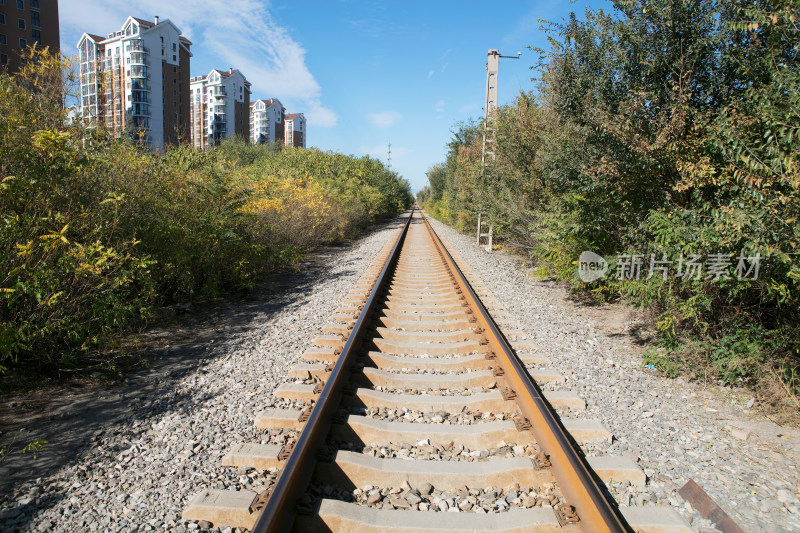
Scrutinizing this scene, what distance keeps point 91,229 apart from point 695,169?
6005 millimetres

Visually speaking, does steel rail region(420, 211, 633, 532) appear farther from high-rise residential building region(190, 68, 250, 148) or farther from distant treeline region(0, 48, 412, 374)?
high-rise residential building region(190, 68, 250, 148)

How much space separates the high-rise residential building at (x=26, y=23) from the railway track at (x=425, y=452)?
59443mm

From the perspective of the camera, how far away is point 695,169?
465cm

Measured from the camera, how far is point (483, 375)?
448 centimetres

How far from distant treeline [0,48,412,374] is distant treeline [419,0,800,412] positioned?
17.2 feet

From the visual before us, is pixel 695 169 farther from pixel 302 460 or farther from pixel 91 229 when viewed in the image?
pixel 91 229

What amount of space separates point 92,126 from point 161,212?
1.27 m

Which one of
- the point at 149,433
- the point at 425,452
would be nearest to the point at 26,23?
the point at 149,433

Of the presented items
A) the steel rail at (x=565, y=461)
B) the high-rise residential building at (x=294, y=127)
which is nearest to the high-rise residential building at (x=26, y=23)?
the steel rail at (x=565, y=461)

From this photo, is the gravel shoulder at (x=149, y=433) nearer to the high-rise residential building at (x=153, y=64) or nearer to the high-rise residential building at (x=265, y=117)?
the high-rise residential building at (x=153, y=64)

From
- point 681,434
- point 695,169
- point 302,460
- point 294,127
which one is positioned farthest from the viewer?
point 294,127

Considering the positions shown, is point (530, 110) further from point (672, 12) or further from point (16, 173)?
point (16, 173)

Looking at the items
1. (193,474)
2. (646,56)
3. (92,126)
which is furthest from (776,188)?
(92,126)

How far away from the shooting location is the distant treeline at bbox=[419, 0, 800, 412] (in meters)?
3.95
